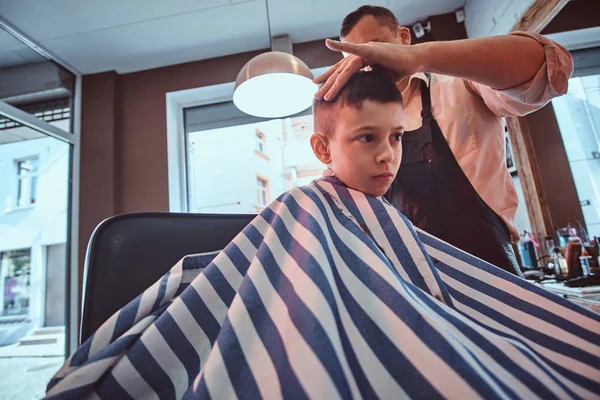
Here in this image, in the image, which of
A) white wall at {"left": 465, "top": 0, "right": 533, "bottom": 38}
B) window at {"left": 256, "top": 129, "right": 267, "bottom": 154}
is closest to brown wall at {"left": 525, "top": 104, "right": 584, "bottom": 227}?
white wall at {"left": 465, "top": 0, "right": 533, "bottom": 38}

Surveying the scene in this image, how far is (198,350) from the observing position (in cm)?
53

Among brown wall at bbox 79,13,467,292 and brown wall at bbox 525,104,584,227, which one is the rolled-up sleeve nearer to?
brown wall at bbox 525,104,584,227

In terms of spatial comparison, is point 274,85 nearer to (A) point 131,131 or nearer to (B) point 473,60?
(B) point 473,60

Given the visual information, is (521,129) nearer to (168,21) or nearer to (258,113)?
(258,113)

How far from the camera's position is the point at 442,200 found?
1001 mm

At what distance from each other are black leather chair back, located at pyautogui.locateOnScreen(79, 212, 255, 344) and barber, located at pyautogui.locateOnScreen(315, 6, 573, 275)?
0.49 m

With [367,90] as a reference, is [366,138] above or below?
below

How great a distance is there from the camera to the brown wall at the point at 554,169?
1.71 metres

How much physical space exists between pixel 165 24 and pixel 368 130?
2.47 m

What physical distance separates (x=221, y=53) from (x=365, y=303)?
9.91ft

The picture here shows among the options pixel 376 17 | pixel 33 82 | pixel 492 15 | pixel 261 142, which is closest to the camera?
pixel 376 17

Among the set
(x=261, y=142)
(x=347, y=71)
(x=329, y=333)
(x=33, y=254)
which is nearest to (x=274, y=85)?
(x=347, y=71)

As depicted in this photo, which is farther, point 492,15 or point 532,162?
point 492,15

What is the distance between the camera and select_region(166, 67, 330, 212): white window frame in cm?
294
